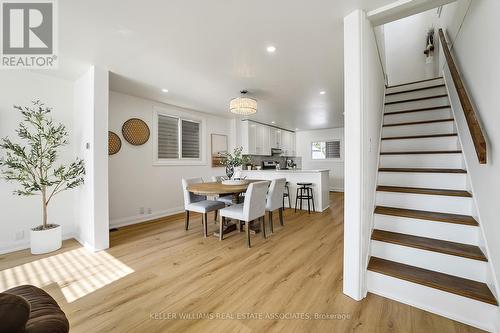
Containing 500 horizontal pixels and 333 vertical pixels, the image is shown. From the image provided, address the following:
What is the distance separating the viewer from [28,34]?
209 cm

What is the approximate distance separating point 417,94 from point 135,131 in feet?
17.0

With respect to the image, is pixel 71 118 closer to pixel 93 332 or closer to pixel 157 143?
pixel 157 143

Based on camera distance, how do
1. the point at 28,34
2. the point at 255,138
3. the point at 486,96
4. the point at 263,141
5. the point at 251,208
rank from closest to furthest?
1. the point at 486,96
2. the point at 28,34
3. the point at 251,208
4. the point at 255,138
5. the point at 263,141

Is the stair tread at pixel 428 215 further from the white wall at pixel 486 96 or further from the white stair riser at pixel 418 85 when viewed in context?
the white stair riser at pixel 418 85

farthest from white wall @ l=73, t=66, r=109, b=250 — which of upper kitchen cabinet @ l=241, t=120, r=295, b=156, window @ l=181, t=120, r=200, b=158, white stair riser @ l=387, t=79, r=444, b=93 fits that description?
white stair riser @ l=387, t=79, r=444, b=93

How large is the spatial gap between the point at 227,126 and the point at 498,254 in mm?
5722

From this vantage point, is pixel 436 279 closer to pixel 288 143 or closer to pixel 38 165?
pixel 38 165

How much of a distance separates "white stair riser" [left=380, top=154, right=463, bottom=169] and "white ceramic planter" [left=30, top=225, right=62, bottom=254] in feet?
15.0

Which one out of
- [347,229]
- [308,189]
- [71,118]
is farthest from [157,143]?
[347,229]

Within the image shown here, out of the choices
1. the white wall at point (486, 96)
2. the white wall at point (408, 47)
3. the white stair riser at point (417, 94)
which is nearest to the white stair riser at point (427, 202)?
the white wall at point (486, 96)

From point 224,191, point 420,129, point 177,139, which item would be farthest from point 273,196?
point 177,139

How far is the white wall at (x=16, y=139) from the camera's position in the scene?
2773mm

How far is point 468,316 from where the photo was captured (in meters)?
1.48

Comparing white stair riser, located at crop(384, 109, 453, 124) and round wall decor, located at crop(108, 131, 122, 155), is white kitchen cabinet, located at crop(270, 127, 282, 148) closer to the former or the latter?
white stair riser, located at crop(384, 109, 453, 124)
